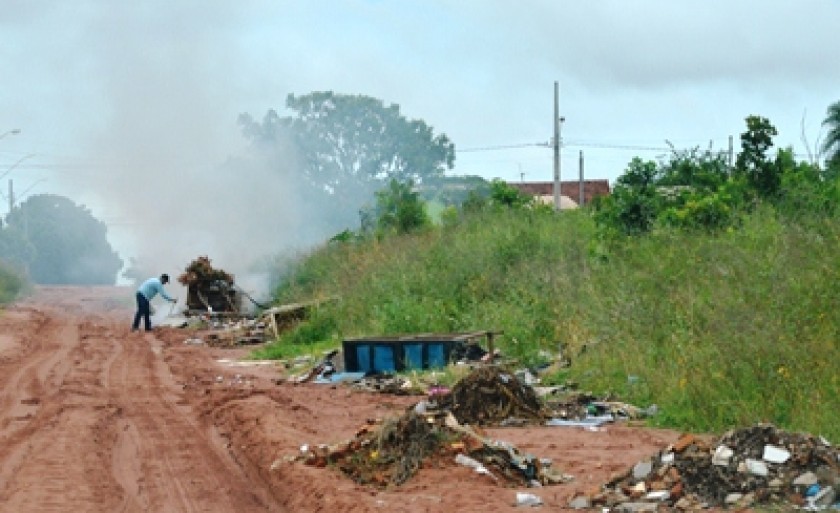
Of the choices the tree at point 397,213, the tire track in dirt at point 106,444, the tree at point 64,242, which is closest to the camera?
the tire track in dirt at point 106,444

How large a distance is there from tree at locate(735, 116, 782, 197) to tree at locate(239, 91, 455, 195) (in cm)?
3369

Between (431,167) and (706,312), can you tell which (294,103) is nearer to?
(431,167)

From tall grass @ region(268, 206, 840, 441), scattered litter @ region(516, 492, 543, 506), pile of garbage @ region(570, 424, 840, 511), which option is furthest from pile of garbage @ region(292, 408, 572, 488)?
tall grass @ region(268, 206, 840, 441)

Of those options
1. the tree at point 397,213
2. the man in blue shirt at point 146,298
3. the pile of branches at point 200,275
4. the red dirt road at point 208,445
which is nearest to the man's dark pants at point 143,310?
the man in blue shirt at point 146,298

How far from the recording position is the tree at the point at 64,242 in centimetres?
8444

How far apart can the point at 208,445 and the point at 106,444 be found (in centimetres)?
104

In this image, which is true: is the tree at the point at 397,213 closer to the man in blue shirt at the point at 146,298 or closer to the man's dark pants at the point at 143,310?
the man in blue shirt at the point at 146,298

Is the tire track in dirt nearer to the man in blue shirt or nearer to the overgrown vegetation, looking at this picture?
the overgrown vegetation

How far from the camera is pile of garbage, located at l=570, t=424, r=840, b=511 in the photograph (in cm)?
821

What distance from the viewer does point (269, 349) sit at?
86.2 ft

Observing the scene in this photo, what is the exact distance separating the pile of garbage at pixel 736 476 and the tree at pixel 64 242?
75.6 m

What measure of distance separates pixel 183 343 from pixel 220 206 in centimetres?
1899

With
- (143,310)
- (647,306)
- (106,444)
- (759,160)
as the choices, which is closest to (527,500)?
(106,444)

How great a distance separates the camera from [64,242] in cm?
8694
